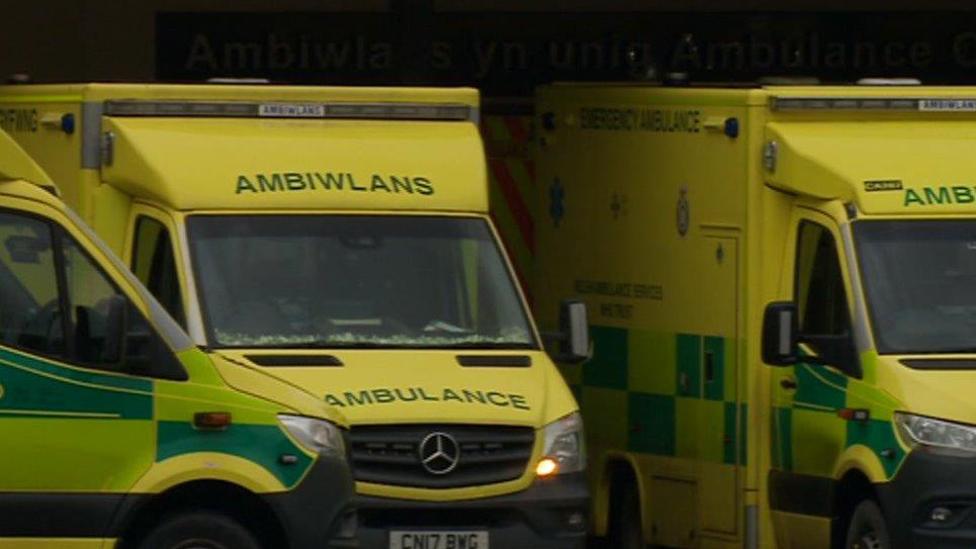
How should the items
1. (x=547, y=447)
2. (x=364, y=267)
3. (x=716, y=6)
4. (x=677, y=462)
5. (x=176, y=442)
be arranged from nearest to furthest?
(x=176, y=442) < (x=547, y=447) < (x=364, y=267) < (x=677, y=462) < (x=716, y=6)

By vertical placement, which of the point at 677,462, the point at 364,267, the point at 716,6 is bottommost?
the point at 677,462

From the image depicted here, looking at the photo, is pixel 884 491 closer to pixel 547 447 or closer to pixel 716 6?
pixel 547 447

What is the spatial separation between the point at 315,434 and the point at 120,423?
74 centimetres

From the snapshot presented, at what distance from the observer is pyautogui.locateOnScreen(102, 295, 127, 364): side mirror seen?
11.8 m

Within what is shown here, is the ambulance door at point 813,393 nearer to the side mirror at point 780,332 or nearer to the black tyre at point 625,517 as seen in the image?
the side mirror at point 780,332

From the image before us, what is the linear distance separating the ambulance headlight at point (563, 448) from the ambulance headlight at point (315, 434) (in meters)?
1.09

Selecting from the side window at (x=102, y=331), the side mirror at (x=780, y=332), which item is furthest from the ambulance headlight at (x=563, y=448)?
the side window at (x=102, y=331)

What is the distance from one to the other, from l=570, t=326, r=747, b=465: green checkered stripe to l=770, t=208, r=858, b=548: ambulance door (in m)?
0.32

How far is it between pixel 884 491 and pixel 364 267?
2.43 meters

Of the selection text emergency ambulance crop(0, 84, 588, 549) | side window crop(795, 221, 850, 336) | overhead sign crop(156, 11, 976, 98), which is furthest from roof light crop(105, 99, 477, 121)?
overhead sign crop(156, 11, 976, 98)

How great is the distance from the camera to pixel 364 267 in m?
13.7

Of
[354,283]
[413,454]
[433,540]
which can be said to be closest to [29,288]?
[413,454]

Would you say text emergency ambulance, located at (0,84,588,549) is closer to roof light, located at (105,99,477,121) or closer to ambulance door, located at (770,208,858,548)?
roof light, located at (105,99,477,121)

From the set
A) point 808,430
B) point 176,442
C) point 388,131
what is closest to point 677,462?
point 808,430
